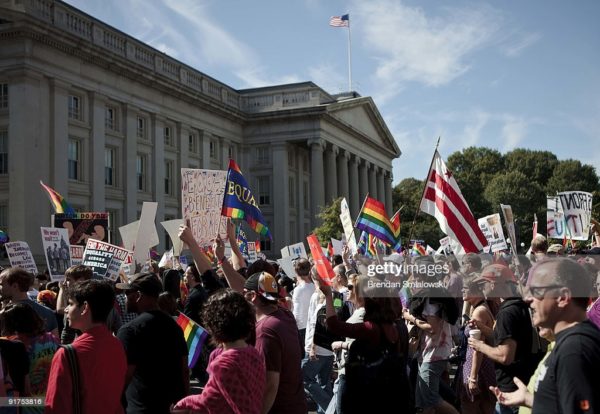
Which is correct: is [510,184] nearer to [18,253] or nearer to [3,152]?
[3,152]

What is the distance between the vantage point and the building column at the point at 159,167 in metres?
39.1

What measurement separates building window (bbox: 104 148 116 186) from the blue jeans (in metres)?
28.7

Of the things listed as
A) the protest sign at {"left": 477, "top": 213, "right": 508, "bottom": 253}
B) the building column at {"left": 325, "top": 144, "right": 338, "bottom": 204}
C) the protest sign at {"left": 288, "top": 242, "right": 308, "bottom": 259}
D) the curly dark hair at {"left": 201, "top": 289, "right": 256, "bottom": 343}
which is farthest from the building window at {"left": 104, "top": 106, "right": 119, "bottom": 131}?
the curly dark hair at {"left": 201, "top": 289, "right": 256, "bottom": 343}

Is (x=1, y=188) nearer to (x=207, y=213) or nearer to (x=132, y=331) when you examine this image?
(x=207, y=213)

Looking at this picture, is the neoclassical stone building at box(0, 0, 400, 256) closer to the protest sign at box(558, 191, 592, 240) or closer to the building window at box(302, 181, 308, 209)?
the building window at box(302, 181, 308, 209)

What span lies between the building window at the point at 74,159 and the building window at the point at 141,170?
552 cm

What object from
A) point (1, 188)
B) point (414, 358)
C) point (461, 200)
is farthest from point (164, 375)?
point (1, 188)

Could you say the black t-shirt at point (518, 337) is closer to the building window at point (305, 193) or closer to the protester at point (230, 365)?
the protester at point (230, 365)

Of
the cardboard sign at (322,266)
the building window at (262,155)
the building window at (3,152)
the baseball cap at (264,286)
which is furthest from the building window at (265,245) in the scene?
the baseball cap at (264,286)

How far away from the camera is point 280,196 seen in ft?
170

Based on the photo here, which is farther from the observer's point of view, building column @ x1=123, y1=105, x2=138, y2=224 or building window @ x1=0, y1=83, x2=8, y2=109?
building column @ x1=123, y1=105, x2=138, y2=224

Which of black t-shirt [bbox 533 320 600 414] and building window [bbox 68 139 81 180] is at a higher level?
building window [bbox 68 139 81 180]

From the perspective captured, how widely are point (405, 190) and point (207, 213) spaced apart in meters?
81.6

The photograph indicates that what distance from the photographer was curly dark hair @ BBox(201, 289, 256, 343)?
12.7 ft
